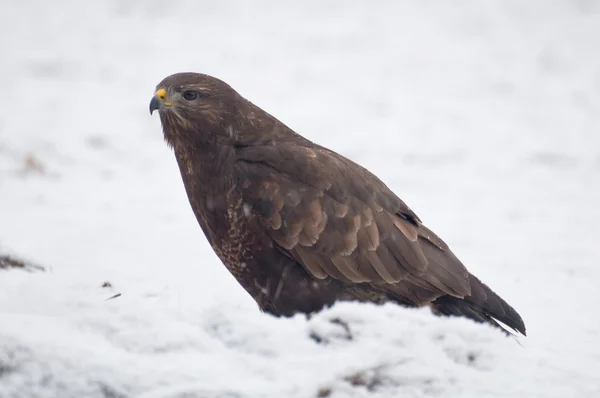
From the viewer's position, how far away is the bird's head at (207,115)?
4.81 m

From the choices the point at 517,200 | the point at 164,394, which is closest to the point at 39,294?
the point at 164,394

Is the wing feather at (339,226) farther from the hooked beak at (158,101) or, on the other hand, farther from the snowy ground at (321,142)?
the hooked beak at (158,101)

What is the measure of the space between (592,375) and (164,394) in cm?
206

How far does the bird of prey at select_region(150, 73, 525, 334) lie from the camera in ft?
14.7

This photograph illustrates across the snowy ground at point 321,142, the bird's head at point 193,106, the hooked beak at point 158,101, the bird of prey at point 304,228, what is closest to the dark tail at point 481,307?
the bird of prey at point 304,228

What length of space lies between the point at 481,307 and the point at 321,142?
648cm

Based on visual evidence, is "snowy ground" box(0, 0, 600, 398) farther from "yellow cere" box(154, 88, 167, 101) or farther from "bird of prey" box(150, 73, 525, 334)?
"yellow cere" box(154, 88, 167, 101)

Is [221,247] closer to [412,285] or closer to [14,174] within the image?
[412,285]

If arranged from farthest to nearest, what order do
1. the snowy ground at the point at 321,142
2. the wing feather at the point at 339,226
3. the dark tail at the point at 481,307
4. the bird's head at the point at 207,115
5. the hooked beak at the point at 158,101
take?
1. the hooked beak at the point at 158,101
2. the bird's head at the point at 207,115
3. the dark tail at the point at 481,307
4. the wing feather at the point at 339,226
5. the snowy ground at the point at 321,142

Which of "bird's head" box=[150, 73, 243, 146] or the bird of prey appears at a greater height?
"bird's head" box=[150, 73, 243, 146]

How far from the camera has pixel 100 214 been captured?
25.8ft

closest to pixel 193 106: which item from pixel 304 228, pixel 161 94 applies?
pixel 161 94

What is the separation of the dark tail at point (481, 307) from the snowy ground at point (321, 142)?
0.27m

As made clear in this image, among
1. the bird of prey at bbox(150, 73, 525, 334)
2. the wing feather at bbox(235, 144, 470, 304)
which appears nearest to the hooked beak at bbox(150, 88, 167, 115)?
the bird of prey at bbox(150, 73, 525, 334)
